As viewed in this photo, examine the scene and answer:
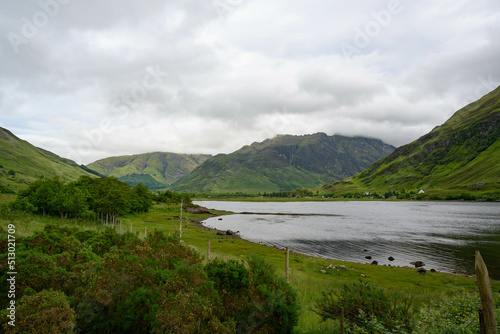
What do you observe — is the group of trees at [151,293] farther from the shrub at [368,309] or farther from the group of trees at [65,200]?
the group of trees at [65,200]

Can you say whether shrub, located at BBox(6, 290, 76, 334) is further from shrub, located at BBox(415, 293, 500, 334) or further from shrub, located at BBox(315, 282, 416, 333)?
shrub, located at BBox(415, 293, 500, 334)

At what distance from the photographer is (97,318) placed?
10.4m

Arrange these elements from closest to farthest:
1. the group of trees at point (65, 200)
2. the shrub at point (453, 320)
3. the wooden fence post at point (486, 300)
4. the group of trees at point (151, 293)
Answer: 1. the wooden fence post at point (486, 300)
2. the group of trees at point (151, 293)
3. the shrub at point (453, 320)
4. the group of trees at point (65, 200)

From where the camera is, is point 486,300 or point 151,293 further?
point 151,293

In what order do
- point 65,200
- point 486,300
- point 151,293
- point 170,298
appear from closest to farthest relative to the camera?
1. point 486,300
2. point 170,298
3. point 151,293
4. point 65,200

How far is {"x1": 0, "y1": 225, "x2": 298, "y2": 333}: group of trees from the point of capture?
8.80 m

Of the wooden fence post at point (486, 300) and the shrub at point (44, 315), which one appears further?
the wooden fence post at point (486, 300)

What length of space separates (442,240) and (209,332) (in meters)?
89.2

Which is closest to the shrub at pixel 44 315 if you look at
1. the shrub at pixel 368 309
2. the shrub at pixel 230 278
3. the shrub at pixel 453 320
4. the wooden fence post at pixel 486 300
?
the shrub at pixel 230 278

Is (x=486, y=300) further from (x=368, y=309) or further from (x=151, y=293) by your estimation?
(x=151, y=293)

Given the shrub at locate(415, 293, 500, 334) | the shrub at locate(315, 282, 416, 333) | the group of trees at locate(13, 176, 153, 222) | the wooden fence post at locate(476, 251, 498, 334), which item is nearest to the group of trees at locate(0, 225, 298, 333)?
the shrub at locate(315, 282, 416, 333)

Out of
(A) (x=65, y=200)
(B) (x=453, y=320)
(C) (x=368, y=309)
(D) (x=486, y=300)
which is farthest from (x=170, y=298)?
(A) (x=65, y=200)

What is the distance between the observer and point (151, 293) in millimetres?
10438

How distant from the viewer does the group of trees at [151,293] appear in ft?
28.9
